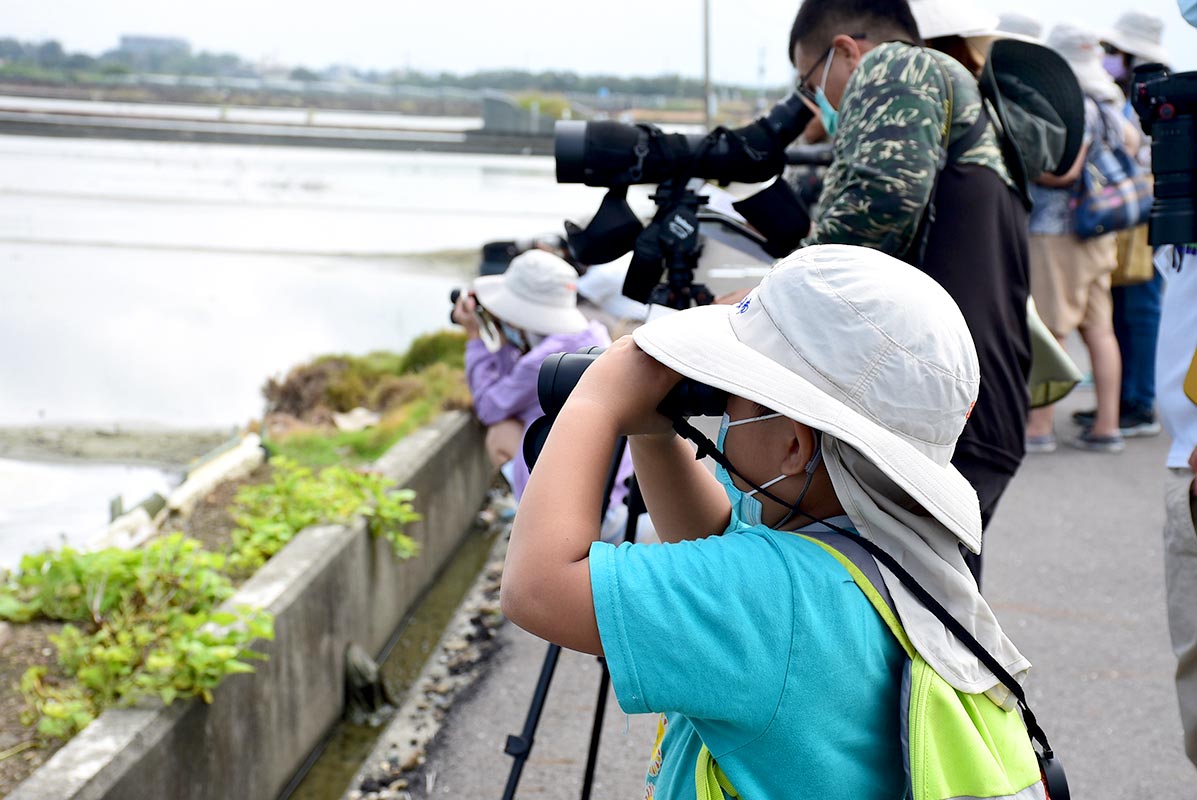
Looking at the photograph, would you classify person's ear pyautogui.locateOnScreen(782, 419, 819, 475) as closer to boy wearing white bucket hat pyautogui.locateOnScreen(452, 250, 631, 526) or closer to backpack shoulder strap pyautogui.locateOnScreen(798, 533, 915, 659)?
backpack shoulder strap pyautogui.locateOnScreen(798, 533, 915, 659)

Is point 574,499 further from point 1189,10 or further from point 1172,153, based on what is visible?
point 1189,10

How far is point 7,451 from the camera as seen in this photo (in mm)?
6391

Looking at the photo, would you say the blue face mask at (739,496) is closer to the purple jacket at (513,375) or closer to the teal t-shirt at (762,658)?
the teal t-shirt at (762,658)

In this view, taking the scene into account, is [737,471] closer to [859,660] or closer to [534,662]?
[859,660]

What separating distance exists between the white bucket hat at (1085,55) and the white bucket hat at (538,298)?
2.91 meters

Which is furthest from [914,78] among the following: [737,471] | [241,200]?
[241,200]

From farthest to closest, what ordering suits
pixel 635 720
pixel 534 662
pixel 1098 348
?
pixel 1098 348 < pixel 534 662 < pixel 635 720

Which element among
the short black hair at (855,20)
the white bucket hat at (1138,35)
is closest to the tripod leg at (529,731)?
the short black hair at (855,20)

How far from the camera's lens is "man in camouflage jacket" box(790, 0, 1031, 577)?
2391mm

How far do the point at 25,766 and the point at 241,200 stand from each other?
503 inches

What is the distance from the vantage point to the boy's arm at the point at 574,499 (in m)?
1.30

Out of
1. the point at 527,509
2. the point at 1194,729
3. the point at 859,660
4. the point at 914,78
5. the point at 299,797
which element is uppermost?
the point at 914,78

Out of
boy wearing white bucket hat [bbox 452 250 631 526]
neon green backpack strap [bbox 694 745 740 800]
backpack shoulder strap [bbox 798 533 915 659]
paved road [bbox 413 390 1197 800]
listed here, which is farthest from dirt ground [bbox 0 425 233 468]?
backpack shoulder strap [bbox 798 533 915 659]

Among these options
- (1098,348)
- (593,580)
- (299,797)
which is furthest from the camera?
(1098,348)
